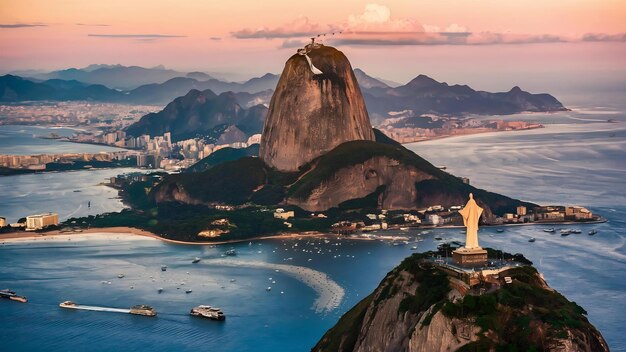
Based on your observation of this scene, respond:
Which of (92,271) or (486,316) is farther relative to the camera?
(92,271)

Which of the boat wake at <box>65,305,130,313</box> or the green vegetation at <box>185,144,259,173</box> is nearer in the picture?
the boat wake at <box>65,305,130,313</box>

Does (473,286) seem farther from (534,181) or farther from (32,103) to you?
(32,103)

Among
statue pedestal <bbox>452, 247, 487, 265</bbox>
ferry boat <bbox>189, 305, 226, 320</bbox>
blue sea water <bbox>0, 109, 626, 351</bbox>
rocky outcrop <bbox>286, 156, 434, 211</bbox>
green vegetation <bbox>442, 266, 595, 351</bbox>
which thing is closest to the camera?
green vegetation <bbox>442, 266, 595, 351</bbox>

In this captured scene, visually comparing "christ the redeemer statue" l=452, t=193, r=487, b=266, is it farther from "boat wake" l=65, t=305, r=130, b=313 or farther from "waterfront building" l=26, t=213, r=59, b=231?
"waterfront building" l=26, t=213, r=59, b=231

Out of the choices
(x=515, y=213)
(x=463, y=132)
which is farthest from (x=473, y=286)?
(x=463, y=132)

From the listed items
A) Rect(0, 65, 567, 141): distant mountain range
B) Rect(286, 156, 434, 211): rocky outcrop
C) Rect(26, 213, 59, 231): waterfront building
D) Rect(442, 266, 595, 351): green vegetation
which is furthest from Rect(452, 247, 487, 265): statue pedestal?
Rect(0, 65, 567, 141): distant mountain range

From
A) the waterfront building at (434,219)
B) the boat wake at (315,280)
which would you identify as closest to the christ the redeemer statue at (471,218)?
the boat wake at (315,280)

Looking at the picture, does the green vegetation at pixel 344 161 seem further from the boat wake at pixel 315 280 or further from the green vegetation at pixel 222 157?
the green vegetation at pixel 222 157

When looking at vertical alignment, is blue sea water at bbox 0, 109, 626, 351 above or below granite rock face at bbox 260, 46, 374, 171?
below
